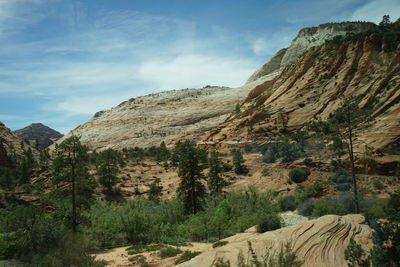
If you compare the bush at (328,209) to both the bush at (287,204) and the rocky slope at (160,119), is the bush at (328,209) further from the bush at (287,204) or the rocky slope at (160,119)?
the rocky slope at (160,119)

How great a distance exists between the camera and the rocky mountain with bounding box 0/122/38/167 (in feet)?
146

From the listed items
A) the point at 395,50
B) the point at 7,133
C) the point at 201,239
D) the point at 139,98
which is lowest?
the point at 201,239

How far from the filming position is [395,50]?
45438mm

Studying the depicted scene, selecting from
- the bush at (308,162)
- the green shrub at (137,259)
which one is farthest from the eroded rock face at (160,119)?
the green shrub at (137,259)

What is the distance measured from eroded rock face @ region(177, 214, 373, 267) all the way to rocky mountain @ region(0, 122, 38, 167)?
143 ft

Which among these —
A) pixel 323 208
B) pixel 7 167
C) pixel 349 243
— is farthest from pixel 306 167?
pixel 7 167

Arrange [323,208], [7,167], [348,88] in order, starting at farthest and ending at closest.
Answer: [348,88] → [7,167] → [323,208]

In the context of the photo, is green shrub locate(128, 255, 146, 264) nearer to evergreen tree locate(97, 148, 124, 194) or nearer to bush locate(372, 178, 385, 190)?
bush locate(372, 178, 385, 190)

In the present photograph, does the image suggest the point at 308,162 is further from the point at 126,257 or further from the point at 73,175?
the point at 73,175

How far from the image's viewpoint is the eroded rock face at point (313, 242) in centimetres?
937

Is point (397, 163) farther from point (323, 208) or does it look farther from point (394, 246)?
point (394, 246)

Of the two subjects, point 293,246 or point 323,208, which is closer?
point 293,246

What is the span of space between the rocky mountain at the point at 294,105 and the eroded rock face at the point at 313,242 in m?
18.5

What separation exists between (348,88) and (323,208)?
33571 millimetres
